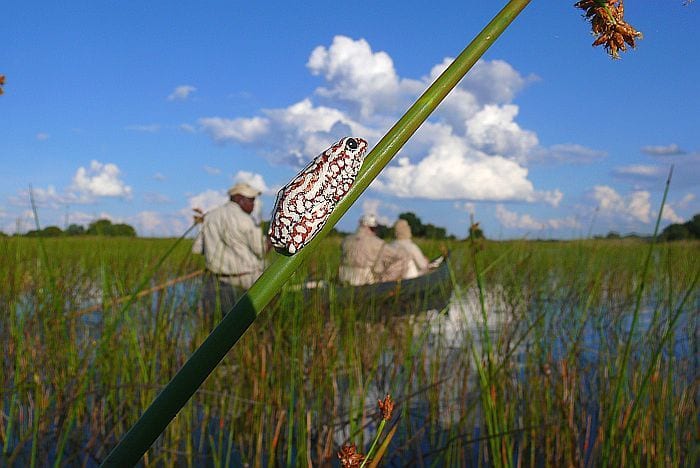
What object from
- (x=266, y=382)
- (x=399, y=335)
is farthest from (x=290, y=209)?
(x=399, y=335)

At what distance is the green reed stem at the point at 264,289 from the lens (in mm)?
286

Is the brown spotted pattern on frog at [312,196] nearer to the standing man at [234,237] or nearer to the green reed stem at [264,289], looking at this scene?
the green reed stem at [264,289]

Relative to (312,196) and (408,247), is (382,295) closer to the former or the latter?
(408,247)

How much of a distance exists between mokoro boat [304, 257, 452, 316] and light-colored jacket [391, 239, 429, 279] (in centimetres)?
29

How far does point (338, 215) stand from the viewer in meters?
0.33

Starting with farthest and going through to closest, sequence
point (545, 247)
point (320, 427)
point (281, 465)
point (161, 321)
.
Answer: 1. point (545, 247)
2. point (161, 321)
3. point (281, 465)
4. point (320, 427)

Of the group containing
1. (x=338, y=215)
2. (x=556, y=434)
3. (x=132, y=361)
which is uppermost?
(x=338, y=215)

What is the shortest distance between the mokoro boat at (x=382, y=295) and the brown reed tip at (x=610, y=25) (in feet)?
8.70

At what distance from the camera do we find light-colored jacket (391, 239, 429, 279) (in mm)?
6859

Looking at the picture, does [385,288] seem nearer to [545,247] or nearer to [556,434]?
[556,434]

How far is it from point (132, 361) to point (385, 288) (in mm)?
3032

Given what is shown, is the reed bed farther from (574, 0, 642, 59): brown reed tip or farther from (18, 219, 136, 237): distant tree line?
(574, 0, 642, 59): brown reed tip

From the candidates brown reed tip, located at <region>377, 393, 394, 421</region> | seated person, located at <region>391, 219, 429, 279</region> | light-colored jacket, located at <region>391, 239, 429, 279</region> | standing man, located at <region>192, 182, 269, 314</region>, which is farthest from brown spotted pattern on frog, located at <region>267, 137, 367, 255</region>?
seated person, located at <region>391, 219, 429, 279</region>

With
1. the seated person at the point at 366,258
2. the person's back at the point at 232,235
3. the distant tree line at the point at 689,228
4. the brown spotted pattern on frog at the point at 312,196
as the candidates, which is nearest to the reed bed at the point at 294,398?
the brown spotted pattern on frog at the point at 312,196
